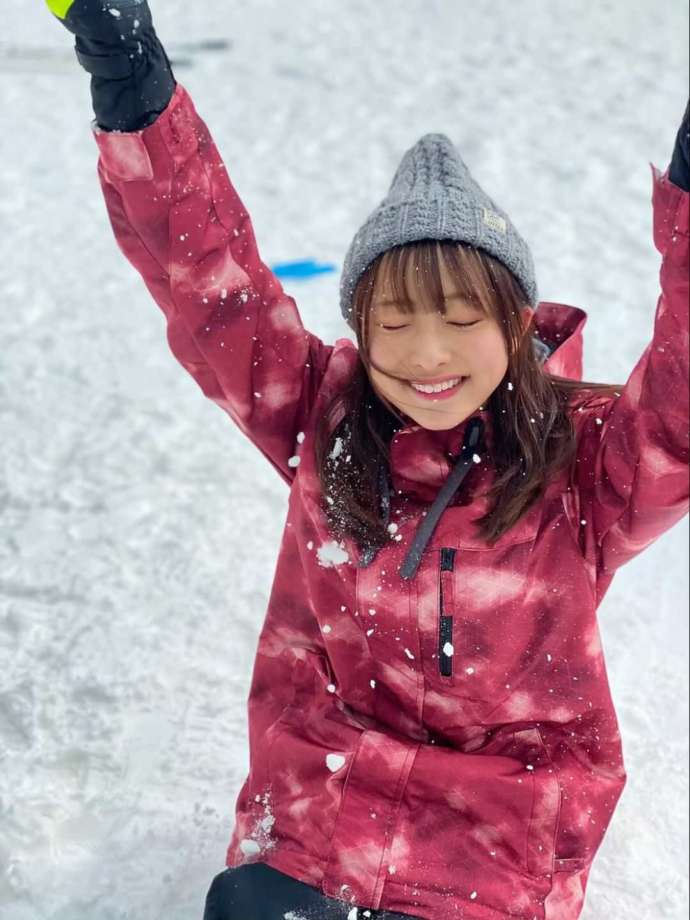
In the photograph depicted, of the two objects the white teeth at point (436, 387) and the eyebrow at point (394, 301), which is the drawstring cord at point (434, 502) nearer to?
the white teeth at point (436, 387)

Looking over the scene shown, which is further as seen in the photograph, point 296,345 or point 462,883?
point 296,345

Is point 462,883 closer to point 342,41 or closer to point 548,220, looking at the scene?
point 548,220

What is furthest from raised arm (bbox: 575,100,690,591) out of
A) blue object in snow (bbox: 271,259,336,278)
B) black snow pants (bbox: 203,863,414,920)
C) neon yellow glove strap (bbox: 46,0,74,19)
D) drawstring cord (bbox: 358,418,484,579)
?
blue object in snow (bbox: 271,259,336,278)

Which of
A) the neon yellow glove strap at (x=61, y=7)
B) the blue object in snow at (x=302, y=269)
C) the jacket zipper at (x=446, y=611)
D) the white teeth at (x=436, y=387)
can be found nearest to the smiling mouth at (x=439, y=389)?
the white teeth at (x=436, y=387)

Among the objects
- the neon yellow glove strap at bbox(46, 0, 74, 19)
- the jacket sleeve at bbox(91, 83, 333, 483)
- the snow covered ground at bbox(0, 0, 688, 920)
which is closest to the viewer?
the neon yellow glove strap at bbox(46, 0, 74, 19)

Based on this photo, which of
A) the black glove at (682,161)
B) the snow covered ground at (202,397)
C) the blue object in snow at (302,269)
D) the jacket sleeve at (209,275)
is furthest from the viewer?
the blue object in snow at (302,269)

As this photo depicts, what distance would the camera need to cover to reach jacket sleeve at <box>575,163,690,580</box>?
1.24 metres

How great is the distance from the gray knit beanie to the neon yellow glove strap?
45cm

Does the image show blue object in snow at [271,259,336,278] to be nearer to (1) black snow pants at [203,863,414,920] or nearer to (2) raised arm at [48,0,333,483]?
(2) raised arm at [48,0,333,483]

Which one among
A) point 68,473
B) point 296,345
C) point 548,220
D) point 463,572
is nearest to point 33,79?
point 548,220

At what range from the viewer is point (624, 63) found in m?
4.54

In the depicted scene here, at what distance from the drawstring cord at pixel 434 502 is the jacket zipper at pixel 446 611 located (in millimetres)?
34

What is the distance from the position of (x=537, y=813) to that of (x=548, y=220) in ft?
8.28

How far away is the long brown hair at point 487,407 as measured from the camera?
1372 millimetres
